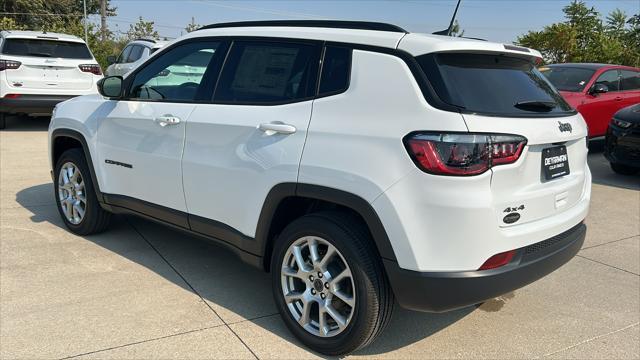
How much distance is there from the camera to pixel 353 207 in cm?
279

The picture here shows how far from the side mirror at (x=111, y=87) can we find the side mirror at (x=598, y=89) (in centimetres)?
814

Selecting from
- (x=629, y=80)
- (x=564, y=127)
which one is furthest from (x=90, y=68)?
(x=629, y=80)

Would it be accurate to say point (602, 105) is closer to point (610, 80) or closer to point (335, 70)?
point (610, 80)

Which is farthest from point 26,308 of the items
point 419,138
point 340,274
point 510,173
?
point 510,173

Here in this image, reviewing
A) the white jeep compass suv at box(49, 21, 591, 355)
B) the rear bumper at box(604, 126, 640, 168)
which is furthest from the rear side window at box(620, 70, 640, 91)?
the white jeep compass suv at box(49, 21, 591, 355)

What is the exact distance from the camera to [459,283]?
8.63 ft

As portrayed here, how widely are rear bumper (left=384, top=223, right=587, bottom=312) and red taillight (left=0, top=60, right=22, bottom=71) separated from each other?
9178 millimetres

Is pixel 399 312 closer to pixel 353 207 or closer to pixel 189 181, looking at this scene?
pixel 353 207

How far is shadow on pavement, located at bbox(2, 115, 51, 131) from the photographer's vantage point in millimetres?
11048

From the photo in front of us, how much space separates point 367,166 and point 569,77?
334 inches

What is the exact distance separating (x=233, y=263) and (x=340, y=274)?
1.66 meters

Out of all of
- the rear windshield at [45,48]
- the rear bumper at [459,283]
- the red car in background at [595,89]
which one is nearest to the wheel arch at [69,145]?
the rear bumper at [459,283]

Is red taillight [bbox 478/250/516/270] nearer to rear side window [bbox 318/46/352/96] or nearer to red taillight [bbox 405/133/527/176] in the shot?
red taillight [bbox 405/133/527/176]

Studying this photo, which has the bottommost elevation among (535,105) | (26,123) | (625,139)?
(26,123)
